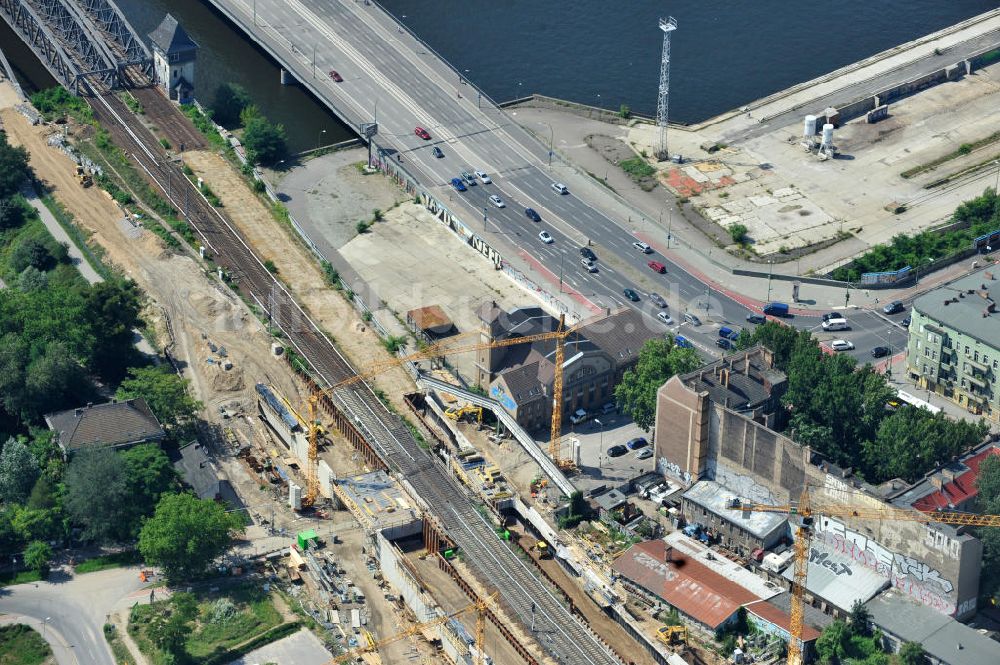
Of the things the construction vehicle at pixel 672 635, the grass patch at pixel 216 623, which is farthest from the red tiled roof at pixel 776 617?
the grass patch at pixel 216 623

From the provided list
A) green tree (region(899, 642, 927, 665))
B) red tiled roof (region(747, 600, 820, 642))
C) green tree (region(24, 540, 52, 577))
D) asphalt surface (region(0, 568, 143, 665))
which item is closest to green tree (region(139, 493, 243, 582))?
asphalt surface (region(0, 568, 143, 665))

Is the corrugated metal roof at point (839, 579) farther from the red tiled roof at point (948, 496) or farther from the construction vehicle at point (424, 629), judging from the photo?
the construction vehicle at point (424, 629)

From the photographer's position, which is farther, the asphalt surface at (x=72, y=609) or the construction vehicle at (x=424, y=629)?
the asphalt surface at (x=72, y=609)

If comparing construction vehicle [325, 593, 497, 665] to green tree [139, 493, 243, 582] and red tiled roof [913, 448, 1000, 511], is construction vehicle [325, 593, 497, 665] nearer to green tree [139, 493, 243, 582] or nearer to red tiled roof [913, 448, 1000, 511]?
green tree [139, 493, 243, 582]

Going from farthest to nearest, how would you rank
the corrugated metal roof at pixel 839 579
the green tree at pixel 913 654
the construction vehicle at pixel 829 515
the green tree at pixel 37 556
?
the green tree at pixel 37 556 → the corrugated metal roof at pixel 839 579 → the construction vehicle at pixel 829 515 → the green tree at pixel 913 654

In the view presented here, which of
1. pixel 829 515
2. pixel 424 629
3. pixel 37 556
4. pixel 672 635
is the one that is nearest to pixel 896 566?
pixel 829 515

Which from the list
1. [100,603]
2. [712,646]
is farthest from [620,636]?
[100,603]

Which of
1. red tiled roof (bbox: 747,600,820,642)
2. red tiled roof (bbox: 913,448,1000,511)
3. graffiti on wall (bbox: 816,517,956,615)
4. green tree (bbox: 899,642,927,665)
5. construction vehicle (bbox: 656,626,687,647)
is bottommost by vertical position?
construction vehicle (bbox: 656,626,687,647)
